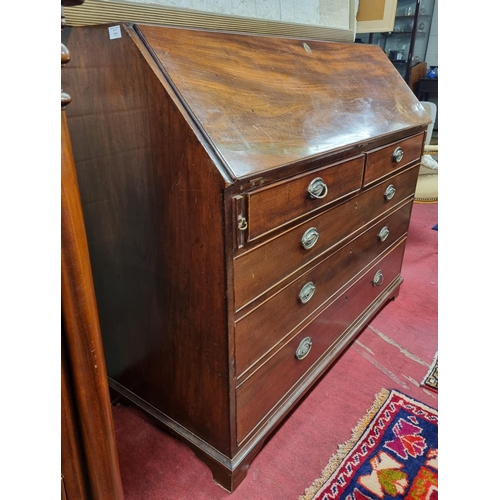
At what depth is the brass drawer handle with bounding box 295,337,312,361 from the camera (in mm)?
1365

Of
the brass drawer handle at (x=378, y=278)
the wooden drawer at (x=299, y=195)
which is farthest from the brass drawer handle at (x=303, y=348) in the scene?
the brass drawer handle at (x=378, y=278)

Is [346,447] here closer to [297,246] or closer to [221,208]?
[297,246]

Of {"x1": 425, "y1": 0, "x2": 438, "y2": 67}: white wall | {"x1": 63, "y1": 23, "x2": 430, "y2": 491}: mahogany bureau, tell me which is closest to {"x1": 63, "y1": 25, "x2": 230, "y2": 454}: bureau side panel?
{"x1": 63, "y1": 23, "x2": 430, "y2": 491}: mahogany bureau

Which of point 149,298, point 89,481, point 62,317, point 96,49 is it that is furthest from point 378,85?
point 89,481

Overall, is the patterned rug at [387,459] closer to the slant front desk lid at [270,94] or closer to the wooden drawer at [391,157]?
the wooden drawer at [391,157]

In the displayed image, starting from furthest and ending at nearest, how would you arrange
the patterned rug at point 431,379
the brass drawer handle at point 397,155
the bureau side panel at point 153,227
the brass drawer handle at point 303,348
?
the patterned rug at point 431,379
the brass drawer handle at point 397,155
the brass drawer handle at point 303,348
the bureau side panel at point 153,227

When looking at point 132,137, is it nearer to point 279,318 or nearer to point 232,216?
point 232,216

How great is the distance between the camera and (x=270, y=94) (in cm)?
113

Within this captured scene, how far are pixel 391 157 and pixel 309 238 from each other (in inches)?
23.7

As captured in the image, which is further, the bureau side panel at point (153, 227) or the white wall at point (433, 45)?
the white wall at point (433, 45)

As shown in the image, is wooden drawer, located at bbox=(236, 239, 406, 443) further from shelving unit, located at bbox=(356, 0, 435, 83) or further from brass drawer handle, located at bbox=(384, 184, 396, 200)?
shelving unit, located at bbox=(356, 0, 435, 83)

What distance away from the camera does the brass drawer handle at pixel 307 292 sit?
1266mm

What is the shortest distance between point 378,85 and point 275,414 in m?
1.31

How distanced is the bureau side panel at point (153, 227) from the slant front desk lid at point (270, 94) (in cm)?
7
